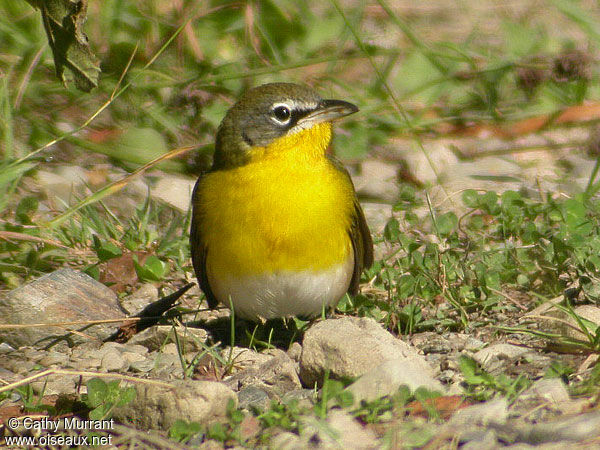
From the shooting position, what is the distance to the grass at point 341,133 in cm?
443

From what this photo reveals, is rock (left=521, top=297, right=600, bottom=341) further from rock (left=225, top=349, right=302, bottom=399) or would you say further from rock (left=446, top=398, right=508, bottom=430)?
rock (left=225, top=349, right=302, bottom=399)

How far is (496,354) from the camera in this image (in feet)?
12.6

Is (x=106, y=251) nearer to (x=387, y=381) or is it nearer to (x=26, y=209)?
(x=26, y=209)

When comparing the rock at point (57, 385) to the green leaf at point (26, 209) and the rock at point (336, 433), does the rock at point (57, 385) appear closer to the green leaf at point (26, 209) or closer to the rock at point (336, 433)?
the rock at point (336, 433)

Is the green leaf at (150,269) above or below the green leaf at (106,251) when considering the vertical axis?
below

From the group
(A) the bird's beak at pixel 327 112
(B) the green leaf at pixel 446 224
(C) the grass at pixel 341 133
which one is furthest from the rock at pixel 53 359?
(B) the green leaf at pixel 446 224

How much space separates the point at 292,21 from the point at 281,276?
431 centimetres

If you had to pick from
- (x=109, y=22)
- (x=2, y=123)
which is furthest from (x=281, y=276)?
(x=109, y=22)

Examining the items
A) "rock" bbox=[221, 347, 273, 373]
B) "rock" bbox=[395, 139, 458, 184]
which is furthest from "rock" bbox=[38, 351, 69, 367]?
"rock" bbox=[395, 139, 458, 184]

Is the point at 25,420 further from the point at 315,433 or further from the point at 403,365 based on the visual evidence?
the point at 403,365

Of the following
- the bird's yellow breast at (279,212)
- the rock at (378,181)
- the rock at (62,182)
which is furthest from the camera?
the rock at (378,181)

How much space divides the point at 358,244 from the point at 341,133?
276 cm

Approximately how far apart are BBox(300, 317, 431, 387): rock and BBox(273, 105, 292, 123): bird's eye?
1144mm

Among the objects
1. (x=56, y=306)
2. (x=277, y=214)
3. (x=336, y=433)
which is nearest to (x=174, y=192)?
(x=56, y=306)
